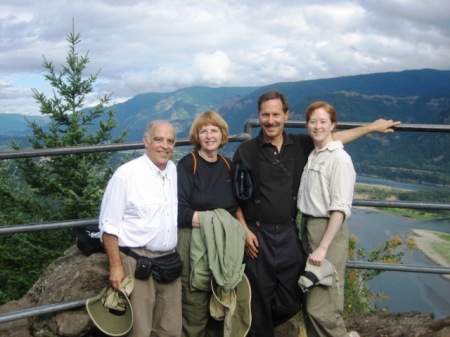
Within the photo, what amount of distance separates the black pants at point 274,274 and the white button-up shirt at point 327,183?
0.22 metres

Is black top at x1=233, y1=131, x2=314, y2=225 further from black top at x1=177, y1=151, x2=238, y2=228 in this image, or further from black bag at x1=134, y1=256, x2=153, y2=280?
A: black bag at x1=134, y1=256, x2=153, y2=280

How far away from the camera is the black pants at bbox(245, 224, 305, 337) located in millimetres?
2863

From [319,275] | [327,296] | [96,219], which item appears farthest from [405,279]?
[96,219]

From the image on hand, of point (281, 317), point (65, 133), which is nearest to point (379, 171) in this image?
point (65, 133)

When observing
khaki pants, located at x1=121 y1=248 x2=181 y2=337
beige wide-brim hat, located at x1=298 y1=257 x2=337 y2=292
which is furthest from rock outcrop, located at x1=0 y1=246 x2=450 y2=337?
beige wide-brim hat, located at x1=298 y1=257 x2=337 y2=292

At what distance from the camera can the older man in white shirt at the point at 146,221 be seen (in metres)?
2.56

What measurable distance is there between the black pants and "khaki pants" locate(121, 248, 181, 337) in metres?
0.47

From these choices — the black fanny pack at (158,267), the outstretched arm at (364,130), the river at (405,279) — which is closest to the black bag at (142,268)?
the black fanny pack at (158,267)

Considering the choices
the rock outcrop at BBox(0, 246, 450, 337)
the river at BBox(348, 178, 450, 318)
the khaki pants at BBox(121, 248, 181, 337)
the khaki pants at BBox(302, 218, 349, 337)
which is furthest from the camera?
the river at BBox(348, 178, 450, 318)

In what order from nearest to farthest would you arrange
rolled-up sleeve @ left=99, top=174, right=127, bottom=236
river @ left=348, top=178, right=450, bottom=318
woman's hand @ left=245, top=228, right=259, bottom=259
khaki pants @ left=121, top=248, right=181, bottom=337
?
1. rolled-up sleeve @ left=99, top=174, right=127, bottom=236
2. khaki pants @ left=121, top=248, right=181, bottom=337
3. woman's hand @ left=245, top=228, right=259, bottom=259
4. river @ left=348, top=178, right=450, bottom=318

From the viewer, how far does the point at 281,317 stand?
9.80 ft

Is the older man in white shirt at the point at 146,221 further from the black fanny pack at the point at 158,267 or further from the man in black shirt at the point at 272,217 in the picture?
the man in black shirt at the point at 272,217

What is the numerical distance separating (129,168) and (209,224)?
1.79ft

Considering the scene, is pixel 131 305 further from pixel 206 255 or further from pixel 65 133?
pixel 65 133
